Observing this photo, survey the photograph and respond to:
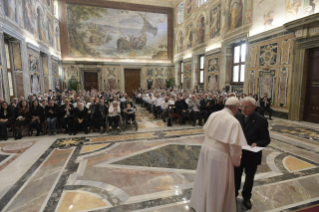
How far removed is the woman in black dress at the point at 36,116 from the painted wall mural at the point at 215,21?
12169 millimetres

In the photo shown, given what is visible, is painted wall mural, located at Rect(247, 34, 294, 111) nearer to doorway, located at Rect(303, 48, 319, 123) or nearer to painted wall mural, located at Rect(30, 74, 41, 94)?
doorway, located at Rect(303, 48, 319, 123)

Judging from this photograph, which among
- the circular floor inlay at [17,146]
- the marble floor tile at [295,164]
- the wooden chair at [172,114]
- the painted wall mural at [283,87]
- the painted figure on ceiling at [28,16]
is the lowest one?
the circular floor inlay at [17,146]

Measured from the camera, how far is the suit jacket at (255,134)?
2.35m

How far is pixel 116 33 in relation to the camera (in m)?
19.4

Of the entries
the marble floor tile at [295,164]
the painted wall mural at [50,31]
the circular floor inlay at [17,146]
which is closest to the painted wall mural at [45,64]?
the painted wall mural at [50,31]

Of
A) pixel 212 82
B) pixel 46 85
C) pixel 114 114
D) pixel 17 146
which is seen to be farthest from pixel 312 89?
pixel 46 85

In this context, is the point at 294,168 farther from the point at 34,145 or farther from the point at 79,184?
the point at 34,145

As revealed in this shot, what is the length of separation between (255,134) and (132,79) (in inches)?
766

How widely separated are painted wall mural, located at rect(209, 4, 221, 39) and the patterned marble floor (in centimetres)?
982

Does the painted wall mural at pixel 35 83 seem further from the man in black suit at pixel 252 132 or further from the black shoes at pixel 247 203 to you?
the black shoes at pixel 247 203

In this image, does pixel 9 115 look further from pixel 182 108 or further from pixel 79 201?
pixel 182 108

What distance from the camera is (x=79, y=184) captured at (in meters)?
3.22

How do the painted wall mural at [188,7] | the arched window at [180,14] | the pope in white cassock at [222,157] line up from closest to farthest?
the pope in white cassock at [222,157] → the painted wall mural at [188,7] → the arched window at [180,14]

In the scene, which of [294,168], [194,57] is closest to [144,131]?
[294,168]
